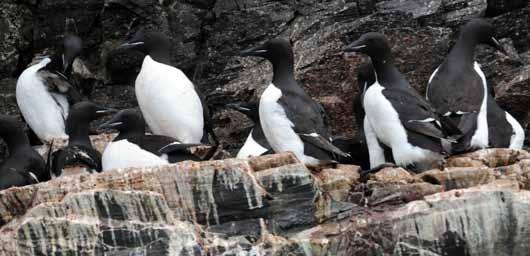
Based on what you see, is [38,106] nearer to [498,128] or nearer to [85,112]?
[85,112]

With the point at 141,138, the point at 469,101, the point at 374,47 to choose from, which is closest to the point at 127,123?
the point at 141,138

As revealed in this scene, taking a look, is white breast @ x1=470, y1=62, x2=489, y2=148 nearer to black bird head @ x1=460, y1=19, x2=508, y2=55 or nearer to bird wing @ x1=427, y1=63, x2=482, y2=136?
bird wing @ x1=427, y1=63, x2=482, y2=136

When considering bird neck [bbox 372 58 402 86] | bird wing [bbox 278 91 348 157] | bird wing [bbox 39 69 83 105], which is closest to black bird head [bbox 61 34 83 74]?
bird wing [bbox 39 69 83 105]

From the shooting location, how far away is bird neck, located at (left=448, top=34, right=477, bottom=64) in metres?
13.9

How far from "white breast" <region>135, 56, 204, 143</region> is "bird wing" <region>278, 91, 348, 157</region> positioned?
4.09 feet

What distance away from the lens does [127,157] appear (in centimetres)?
1309

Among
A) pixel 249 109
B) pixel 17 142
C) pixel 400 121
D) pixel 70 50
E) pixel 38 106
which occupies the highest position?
pixel 70 50

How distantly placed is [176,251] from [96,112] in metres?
3.73

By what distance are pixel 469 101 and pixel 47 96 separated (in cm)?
441

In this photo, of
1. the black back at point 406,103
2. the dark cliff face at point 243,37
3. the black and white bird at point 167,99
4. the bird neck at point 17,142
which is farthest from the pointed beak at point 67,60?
the black back at point 406,103

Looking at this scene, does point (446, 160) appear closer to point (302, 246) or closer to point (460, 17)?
point (302, 246)

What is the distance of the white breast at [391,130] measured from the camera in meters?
12.8

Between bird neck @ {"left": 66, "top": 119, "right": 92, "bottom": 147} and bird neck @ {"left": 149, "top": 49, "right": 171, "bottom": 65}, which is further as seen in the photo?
bird neck @ {"left": 149, "top": 49, "right": 171, "bottom": 65}

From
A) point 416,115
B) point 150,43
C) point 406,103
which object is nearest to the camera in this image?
point 416,115
